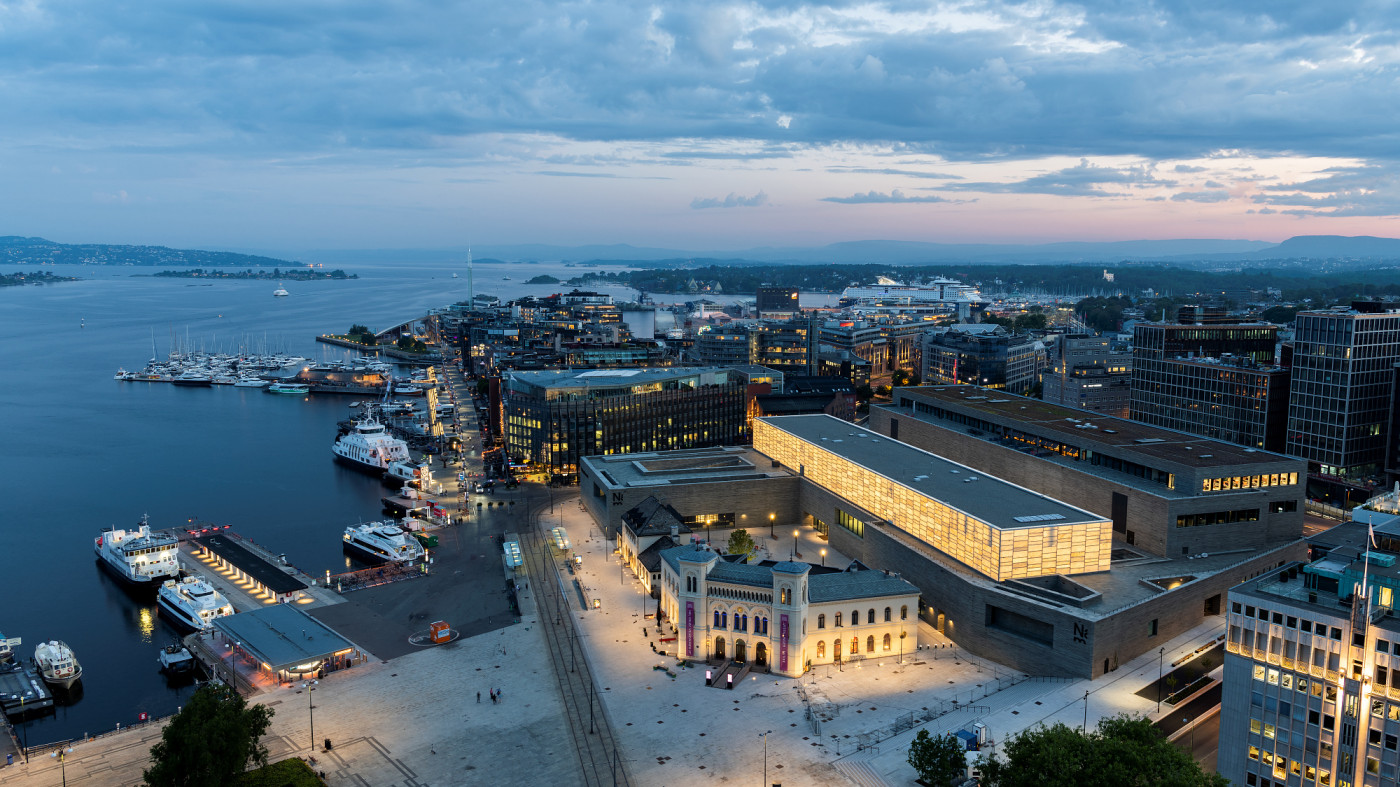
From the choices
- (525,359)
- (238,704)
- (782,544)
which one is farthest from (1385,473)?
(525,359)

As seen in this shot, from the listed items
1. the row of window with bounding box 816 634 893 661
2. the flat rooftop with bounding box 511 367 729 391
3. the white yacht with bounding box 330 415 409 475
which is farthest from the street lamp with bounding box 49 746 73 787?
the white yacht with bounding box 330 415 409 475

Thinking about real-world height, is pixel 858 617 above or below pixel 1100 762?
below

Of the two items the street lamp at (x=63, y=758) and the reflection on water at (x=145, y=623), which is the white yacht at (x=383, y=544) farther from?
the street lamp at (x=63, y=758)

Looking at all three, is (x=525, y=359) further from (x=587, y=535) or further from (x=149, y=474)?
(x=587, y=535)

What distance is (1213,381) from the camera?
4747 inches

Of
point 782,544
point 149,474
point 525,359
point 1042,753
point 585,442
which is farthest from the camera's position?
point 525,359

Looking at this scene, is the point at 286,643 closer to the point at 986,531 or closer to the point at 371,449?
the point at 986,531

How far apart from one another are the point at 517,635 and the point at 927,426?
209 feet

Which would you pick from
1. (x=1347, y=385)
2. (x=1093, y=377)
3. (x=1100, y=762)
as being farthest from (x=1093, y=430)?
(x=1093, y=377)

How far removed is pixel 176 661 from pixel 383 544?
1043 inches

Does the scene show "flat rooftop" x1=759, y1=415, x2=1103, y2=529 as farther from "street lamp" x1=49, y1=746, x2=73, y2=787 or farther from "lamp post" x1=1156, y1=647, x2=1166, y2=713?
"street lamp" x1=49, y1=746, x2=73, y2=787

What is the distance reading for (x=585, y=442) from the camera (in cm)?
12688

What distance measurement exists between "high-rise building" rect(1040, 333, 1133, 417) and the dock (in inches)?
5926

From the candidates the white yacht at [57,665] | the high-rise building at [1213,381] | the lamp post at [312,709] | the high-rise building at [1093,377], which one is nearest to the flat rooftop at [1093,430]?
the high-rise building at [1213,381]
